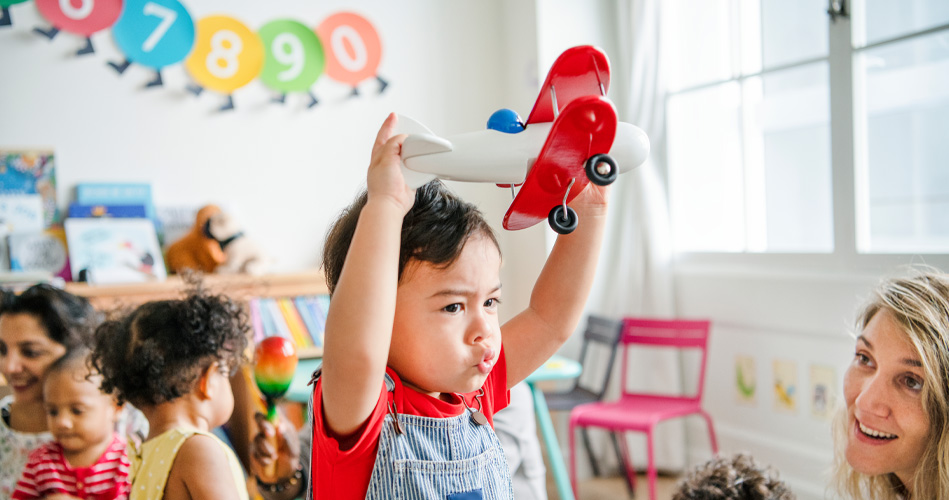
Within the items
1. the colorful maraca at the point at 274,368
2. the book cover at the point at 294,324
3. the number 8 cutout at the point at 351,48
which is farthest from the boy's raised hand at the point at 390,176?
the number 8 cutout at the point at 351,48

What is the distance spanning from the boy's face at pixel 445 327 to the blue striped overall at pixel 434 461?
0.05 meters

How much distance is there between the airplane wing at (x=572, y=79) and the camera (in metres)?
0.70

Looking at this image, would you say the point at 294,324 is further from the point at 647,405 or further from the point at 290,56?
the point at 647,405

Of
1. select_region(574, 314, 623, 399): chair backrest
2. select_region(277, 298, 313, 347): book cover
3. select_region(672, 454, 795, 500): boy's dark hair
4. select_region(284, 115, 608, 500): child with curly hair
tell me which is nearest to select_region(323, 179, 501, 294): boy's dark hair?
select_region(284, 115, 608, 500): child with curly hair

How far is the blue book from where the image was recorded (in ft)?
8.52

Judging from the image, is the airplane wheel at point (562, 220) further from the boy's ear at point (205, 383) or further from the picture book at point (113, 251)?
the picture book at point (113, 251)

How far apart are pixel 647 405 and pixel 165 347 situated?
196 centimetres

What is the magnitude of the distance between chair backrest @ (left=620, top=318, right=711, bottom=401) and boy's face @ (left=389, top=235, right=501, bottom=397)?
2.09 meters

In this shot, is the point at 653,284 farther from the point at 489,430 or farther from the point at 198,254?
the point at 489,430

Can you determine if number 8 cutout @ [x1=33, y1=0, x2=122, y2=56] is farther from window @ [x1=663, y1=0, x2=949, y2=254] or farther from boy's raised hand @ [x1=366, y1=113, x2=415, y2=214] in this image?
boy's raised hand @ [x1=366, y1=113, x2=415, y2=214]

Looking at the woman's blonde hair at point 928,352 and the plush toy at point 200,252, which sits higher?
the plush toy at point 200,252

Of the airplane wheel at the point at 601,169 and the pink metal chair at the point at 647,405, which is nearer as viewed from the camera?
the airplane wheel at the point at 601,169

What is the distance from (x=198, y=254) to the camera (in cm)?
268

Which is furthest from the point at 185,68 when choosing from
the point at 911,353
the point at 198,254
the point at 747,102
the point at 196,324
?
the point at 911,353
